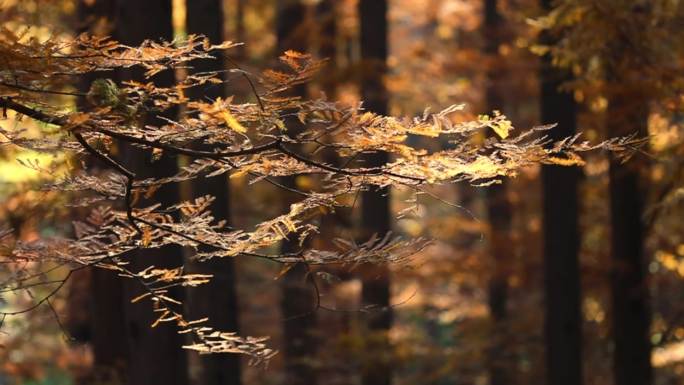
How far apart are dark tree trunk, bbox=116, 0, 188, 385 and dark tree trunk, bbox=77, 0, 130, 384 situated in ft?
9.19

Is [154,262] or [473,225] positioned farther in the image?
[473,225]

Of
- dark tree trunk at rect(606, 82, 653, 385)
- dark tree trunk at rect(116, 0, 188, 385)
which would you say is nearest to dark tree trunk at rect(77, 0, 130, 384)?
dark tree trunk at rect(116, 0, 188, 385)

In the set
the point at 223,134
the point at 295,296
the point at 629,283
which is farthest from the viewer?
the point at 295,296

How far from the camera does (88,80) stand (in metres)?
10.8

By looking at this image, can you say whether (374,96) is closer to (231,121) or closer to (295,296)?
(295,296)

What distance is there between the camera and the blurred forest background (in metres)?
8.63

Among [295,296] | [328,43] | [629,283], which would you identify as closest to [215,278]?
[629,283]

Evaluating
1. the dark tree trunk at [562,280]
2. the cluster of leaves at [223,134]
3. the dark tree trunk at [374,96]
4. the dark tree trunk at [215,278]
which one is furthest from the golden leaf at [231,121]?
the dark tree trunk at [374,96]

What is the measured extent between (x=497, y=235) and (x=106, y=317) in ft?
25.2

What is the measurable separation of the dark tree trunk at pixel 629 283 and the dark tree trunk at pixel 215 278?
4.85m

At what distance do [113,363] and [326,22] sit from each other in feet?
27.2

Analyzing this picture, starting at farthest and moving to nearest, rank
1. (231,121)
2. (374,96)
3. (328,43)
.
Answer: (328,43) < (374,96) < (231,121)

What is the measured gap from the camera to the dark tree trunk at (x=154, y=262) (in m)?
8.05

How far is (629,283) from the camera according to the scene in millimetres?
12773
